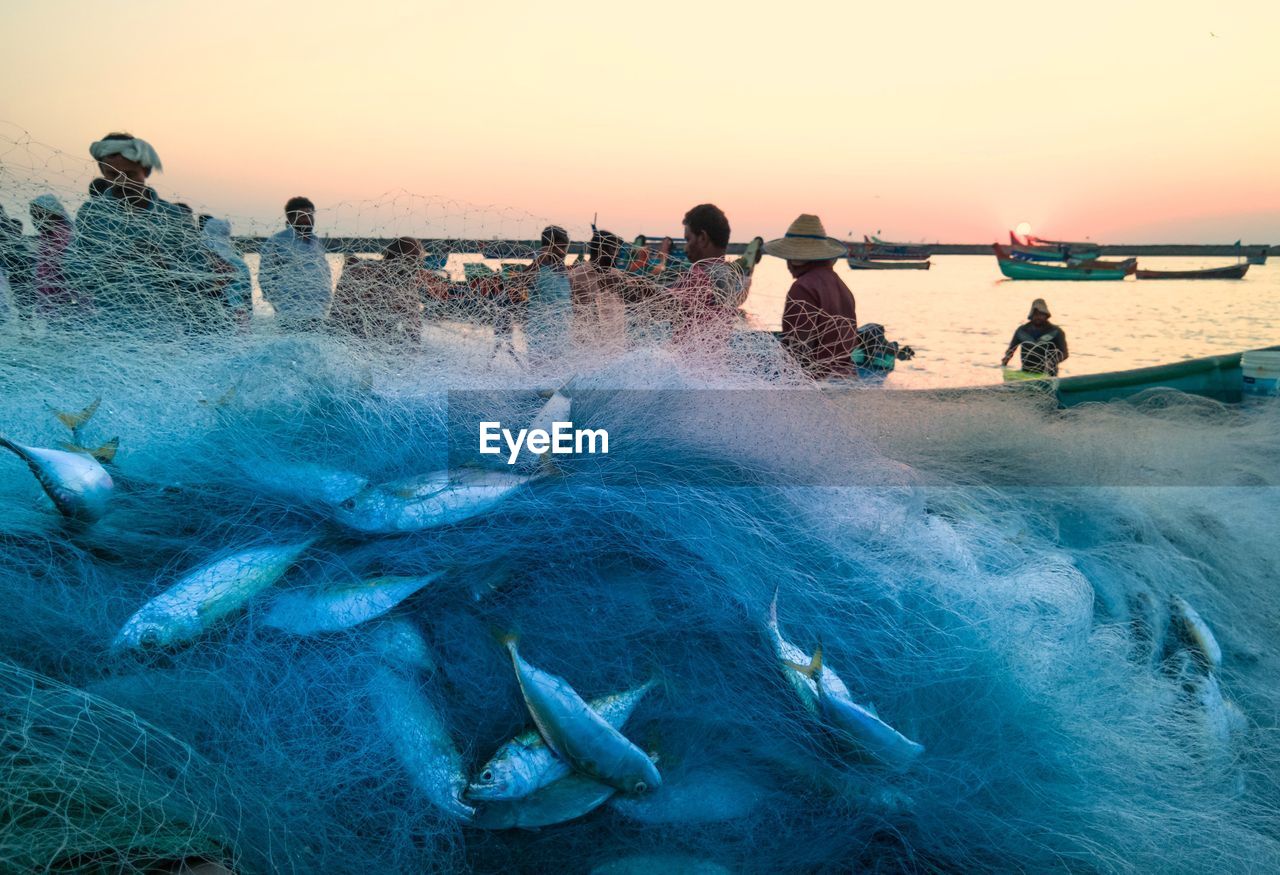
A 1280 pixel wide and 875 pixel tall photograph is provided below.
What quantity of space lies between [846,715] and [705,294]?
1984 millimetres

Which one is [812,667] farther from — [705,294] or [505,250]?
[505,250]

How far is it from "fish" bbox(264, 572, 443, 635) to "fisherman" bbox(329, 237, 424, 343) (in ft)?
4.64

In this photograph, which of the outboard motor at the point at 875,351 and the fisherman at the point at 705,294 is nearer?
the fisherman at the point at 705,294

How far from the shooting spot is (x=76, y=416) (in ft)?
7.29

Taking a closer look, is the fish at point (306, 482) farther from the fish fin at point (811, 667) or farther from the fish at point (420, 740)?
the fish fin at point (811, 667)

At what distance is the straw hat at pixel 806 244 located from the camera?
14.2ft

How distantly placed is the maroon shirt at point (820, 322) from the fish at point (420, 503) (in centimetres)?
183

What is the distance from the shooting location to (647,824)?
1639 millimetres

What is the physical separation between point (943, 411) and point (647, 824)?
2822mm

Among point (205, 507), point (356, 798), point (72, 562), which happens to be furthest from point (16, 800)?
point (205, 507)

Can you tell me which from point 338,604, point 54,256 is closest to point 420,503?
point 338,604

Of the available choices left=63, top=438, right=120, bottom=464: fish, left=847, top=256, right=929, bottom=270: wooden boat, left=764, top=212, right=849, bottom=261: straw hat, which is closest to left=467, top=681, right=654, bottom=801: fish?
left=63, top=438, right=120, bottom=464: fish

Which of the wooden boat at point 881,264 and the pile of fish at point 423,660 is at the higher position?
the wooden boat at point 881,264

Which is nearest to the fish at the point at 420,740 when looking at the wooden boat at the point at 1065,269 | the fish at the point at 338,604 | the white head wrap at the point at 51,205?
the fish at the point at 338,604
